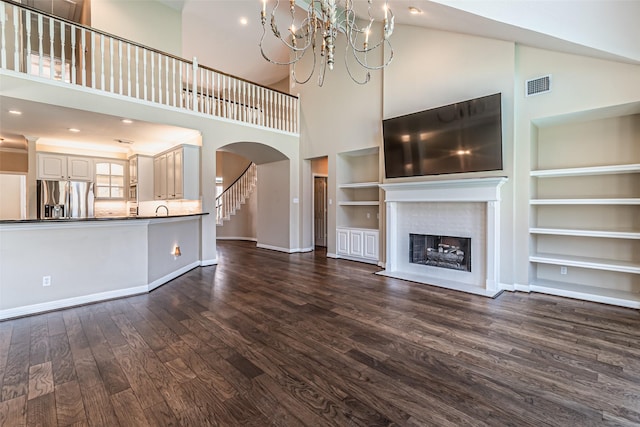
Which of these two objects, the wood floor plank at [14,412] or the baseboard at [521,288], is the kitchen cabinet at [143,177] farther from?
the baseboard at [521,288]

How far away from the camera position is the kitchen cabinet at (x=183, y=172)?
5.72 m

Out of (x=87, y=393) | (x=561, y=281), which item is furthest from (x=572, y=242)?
(x=87, y=393)

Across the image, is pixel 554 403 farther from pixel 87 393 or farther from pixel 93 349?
pixel 93 349

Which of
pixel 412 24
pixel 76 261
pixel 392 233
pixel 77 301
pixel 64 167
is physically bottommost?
pixel 77 301

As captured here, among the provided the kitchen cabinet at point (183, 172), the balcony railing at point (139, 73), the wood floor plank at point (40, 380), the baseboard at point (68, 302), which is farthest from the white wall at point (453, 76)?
the wood floor plank at point (40, 380)

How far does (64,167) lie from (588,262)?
9.83 metres

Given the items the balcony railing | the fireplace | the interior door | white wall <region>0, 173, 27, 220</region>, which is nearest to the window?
white wall <region>0, 173, 27, 220</region>

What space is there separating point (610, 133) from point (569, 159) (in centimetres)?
50

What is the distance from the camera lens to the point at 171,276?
471cm

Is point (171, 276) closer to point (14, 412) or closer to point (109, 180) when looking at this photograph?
point (14, 412)

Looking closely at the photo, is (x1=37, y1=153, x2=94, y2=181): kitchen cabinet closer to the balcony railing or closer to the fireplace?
the balcony railing

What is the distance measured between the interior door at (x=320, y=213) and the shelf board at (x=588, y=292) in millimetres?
5291

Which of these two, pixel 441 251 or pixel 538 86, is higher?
pixel 538 86

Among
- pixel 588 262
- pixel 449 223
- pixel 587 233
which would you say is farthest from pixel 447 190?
pixel 588 262
